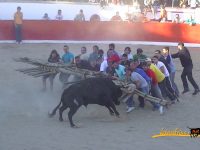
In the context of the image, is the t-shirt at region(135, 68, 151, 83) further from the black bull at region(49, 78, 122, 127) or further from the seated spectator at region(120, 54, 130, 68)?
the black bull at region(49, 78, 122, 127)

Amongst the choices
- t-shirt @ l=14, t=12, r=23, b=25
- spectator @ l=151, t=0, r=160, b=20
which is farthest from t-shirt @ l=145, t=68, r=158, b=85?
spectator @ l=151, t=0, r=160, b=20

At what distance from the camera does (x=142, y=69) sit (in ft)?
37.6

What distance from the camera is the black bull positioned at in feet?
33.4

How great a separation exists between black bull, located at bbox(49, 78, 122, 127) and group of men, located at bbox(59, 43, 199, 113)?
0.77 meters

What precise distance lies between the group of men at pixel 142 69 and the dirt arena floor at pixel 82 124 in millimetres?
372

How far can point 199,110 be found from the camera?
11.9 meters

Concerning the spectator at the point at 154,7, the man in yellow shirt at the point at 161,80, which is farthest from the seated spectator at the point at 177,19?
the man in yellow shirt at the point at 161,80

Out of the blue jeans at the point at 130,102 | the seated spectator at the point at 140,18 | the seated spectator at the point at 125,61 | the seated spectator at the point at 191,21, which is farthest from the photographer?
the seated spectator at the point at 140,18

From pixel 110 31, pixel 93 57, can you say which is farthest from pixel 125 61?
pixel 110 31

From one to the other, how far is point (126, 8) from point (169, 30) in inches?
128

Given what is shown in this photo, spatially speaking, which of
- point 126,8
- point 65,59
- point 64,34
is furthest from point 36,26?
point 65,59

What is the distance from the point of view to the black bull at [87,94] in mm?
10180

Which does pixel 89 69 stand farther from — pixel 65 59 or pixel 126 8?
pixel 126 8

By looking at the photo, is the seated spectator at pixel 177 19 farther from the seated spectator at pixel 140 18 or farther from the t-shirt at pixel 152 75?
the t-shirt at pixel 152 75
